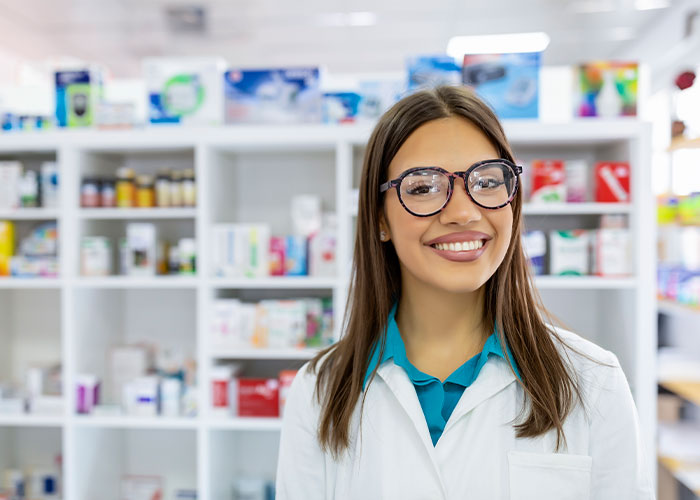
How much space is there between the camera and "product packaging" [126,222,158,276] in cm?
294

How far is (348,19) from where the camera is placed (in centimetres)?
539

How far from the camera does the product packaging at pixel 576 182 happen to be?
9.21 ft

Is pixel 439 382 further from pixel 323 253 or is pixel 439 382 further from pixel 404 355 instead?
pixel 323 253

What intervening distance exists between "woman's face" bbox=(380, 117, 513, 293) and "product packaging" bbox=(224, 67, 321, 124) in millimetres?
1795

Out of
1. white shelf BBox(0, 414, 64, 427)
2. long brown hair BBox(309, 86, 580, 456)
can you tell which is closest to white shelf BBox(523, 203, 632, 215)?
long brown hair BBox(309, 86, 580, 456)

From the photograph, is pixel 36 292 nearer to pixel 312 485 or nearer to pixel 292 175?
pixel 292 175

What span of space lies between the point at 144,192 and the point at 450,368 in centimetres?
222

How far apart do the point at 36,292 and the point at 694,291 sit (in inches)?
159

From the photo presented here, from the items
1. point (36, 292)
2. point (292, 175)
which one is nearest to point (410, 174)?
point (292, 175)

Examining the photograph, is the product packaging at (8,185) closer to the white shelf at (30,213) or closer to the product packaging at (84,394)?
the white shelf at (30,213)

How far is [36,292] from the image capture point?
11.4 ft

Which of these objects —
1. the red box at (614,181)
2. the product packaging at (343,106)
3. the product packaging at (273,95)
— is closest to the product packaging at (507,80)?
the red box at (614,181)

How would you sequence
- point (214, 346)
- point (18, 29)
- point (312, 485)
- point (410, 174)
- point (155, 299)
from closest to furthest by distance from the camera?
point (410, 174)
point (312, 485)
point (214, 346)
point (155, 299)
point (18, 29)

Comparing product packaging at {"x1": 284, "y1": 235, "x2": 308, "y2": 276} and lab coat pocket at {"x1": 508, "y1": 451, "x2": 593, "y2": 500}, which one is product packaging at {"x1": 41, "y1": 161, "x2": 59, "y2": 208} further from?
lab coat pocket at {"x1": 508, "y1": 451, "x2": 593, "y2": 500}
